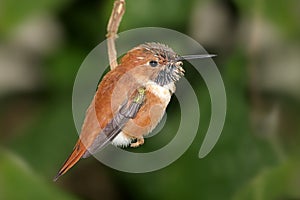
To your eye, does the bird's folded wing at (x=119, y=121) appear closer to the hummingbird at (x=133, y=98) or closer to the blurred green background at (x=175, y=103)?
the hummingbird at (x=133, y=98)

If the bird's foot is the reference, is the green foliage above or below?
below

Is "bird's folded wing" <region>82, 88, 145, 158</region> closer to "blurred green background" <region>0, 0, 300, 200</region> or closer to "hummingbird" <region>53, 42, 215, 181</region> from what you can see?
"hummingbird" <region>53, 42, 215, 181</region>

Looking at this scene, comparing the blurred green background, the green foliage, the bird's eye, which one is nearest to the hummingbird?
the bird's eye

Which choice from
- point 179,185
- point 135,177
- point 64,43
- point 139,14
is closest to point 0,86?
point 64,43

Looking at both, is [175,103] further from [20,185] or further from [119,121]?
[119,121]

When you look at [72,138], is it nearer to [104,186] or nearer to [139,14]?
[104,186]
